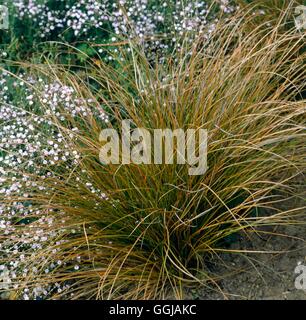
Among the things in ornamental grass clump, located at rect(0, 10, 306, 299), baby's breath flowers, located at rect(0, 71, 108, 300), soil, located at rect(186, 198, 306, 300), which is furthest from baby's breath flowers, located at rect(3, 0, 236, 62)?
soil, located at rect(186, 198, 306, 300)

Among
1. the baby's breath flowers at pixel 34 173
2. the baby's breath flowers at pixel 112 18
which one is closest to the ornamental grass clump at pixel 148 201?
the baby's breath flowers at pixel 34 173

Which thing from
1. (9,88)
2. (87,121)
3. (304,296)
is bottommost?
(304,296)

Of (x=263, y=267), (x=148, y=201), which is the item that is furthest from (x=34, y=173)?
(x=263, y=267)

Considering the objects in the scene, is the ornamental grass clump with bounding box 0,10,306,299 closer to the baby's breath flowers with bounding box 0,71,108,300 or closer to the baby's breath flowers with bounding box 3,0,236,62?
the baby's breath flowers with bounding box 0,71,108,300

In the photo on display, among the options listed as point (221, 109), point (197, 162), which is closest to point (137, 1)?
point (221, 109)

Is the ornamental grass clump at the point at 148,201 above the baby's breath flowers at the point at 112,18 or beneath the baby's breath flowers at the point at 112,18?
beneath

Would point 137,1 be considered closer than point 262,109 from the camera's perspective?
No

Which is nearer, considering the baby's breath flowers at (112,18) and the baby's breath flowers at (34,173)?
the baby's breath flowers at (34,173)

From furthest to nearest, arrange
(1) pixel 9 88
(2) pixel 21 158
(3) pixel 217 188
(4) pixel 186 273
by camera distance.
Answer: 1. (1) pixel 9 88
2. (2) pixel 21 158
3. (3) pixel 217 188
4. (4) pixel 186 273

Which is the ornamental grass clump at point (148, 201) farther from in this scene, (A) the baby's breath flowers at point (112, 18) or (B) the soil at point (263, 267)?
(A) the baby's breath flowers at point (112, 18)

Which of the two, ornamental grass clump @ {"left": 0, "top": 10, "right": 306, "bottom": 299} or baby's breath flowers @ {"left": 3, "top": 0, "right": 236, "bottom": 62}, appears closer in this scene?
ornamental grass clump @ {"left": 0, "top": 10, "right": 306, "bottom": 299}

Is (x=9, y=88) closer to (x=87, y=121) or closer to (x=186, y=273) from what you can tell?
(x=87, y=121)

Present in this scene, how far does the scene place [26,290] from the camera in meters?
3.47

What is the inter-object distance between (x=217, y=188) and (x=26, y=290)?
1136 millimetres
